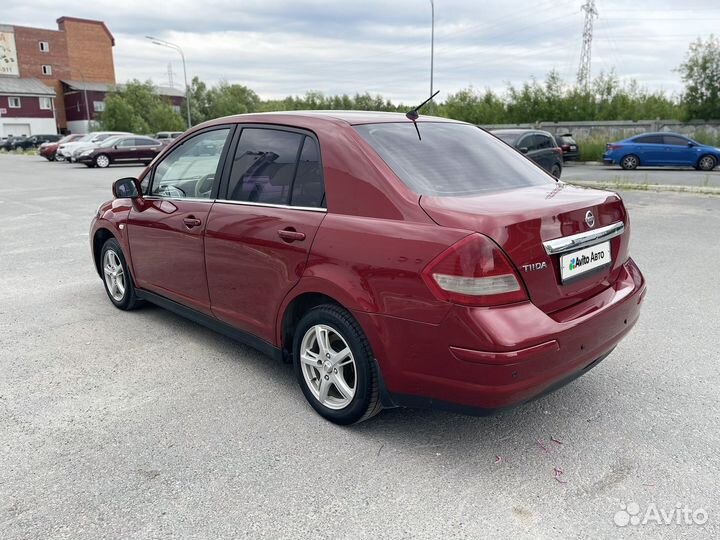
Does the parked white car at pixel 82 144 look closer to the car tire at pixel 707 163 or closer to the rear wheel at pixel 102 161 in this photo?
the rear wheel at pixel 102 161

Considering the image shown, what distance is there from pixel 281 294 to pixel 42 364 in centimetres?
203

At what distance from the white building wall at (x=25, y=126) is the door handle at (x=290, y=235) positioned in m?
82.7

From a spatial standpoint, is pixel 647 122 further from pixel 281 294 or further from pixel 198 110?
pixel 198 110

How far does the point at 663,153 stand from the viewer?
75.4ft

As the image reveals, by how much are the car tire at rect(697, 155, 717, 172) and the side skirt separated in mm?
23500

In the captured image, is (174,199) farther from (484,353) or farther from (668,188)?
(668,188)

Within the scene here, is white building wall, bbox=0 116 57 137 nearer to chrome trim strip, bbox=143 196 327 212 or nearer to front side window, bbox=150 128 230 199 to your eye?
front side window, bbox=150 128 230 199

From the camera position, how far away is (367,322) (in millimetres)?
2922

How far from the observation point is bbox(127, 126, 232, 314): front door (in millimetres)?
4094

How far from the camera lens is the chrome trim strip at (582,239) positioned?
9.30 feet

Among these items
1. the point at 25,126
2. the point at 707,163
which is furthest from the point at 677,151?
the point at 25,126

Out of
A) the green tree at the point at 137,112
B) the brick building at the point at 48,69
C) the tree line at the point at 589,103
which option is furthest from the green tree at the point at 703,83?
the brick building at the point at 48,69

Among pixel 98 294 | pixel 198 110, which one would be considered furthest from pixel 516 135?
pixel 198 110

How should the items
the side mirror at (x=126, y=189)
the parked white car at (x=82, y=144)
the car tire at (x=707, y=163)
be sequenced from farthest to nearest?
the parked white car at (x=82, y=144), the car tire at (x=707, y=163), the side mirror at (x=126, y=189)
